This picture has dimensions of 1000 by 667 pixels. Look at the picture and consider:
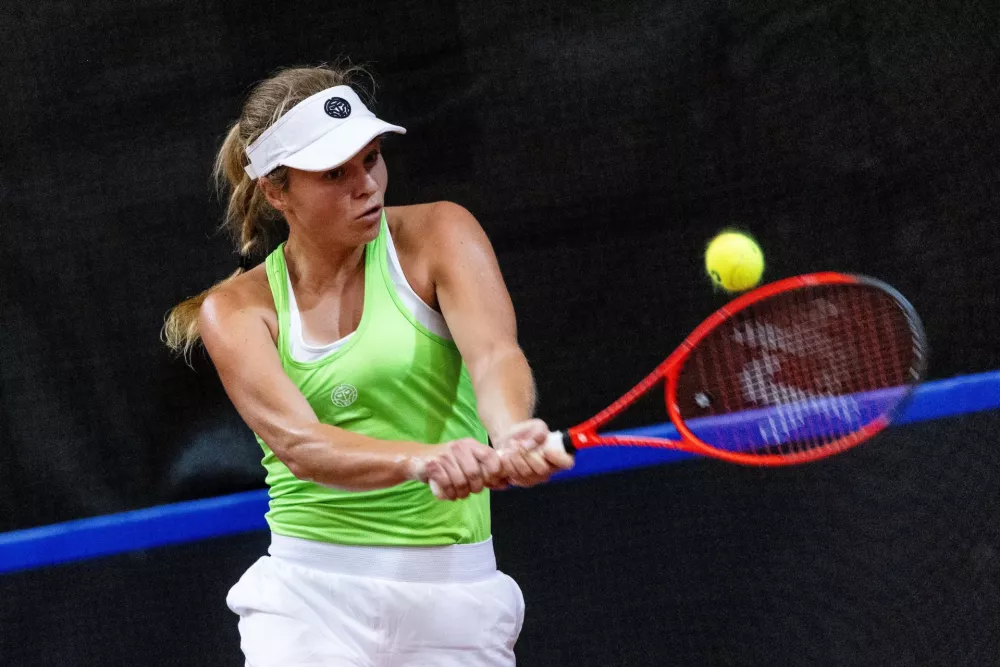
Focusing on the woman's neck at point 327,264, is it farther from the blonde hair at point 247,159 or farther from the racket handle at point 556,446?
the racket handle at point 556,446

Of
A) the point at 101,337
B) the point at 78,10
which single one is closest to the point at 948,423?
the point at 101,337

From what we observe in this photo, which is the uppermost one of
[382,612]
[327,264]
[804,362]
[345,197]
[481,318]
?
[345,197]

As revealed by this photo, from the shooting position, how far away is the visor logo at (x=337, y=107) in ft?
5.97

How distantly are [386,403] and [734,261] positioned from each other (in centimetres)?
111

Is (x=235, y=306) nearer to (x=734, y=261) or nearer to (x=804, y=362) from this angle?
(x=804, y=362)

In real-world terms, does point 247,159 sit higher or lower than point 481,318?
higher

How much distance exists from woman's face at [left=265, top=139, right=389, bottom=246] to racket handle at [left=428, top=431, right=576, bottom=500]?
487 mm

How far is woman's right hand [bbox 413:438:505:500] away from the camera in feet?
4.81

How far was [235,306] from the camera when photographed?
1.88 m

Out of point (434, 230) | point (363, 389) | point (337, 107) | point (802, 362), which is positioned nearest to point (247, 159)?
point (337, 107)

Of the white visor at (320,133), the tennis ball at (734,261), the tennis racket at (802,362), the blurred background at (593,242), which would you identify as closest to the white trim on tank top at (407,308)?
the white visor at (320,133)

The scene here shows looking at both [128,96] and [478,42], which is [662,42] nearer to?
[478,42]

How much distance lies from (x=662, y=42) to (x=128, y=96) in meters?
1.22

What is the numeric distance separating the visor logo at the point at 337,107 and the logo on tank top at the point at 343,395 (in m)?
0.43
